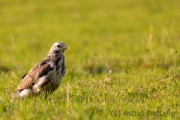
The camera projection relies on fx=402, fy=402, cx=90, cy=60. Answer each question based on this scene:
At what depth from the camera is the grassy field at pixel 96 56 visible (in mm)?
6211

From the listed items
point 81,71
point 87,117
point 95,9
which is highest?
point 95,9

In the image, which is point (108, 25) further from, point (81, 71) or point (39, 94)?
point (39, 94)

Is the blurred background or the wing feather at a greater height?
the blurred background

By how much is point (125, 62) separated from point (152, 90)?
16.1 feet

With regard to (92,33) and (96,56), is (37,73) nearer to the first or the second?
(96,56)

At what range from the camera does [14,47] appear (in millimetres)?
16469

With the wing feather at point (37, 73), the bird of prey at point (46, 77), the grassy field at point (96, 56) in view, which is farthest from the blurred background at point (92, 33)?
the wing feather at point (37, 73)

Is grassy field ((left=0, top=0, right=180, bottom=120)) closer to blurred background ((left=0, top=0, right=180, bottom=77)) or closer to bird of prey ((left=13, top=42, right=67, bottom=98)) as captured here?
blurred background ((left=0, top=0, right=180, bottom=77))

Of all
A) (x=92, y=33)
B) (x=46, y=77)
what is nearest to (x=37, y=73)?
(x=46, y=77)

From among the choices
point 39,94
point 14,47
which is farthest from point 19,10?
point 39,94

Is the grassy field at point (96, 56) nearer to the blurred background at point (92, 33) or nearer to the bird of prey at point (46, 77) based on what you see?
the blurred background at point (92, 33)

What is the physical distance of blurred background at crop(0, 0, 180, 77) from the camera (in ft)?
40.2

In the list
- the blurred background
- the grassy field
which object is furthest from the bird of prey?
the blurred background

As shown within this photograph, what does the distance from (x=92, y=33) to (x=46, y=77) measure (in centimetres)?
1261
